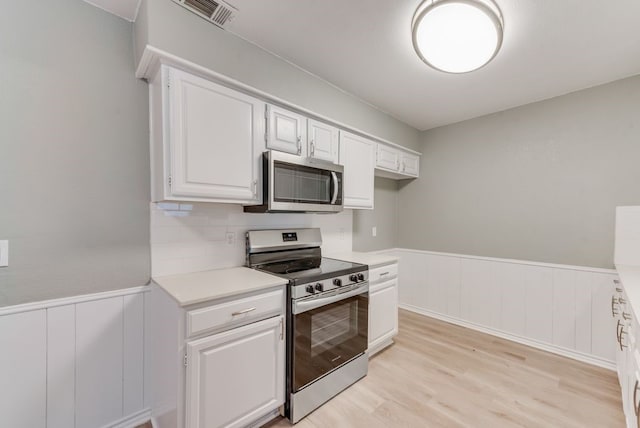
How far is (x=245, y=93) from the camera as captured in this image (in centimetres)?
190

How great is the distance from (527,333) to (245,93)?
3596 mm

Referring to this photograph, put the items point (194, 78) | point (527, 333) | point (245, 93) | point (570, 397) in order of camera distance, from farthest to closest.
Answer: point (527, 333) → point (570, 397) → point (245, 93) → point (194, 78)

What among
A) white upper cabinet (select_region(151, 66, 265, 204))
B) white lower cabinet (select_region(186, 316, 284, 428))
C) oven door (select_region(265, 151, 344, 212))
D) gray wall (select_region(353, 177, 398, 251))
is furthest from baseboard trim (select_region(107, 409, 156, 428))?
gray wall (select_region(353, 177, 398, 251))

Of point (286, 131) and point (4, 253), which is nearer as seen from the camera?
point (4, 253)

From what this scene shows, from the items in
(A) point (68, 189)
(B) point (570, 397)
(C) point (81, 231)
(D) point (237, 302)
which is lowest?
(B) point (570, 397)

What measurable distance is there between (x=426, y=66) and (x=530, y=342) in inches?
117

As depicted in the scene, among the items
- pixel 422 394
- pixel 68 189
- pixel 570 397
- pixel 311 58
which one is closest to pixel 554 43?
pixel 311 58

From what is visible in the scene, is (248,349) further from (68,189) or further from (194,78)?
(194,78)

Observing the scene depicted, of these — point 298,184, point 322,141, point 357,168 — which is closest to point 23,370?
point 298,184

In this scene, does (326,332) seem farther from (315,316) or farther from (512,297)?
(512,297)

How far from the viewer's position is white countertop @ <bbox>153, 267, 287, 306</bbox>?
141 cm

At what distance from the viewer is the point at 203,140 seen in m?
A: 1.68

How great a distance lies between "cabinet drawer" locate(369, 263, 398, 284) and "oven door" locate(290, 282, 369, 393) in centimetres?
17

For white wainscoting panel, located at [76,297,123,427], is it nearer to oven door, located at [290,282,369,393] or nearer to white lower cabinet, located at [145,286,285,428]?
white lower cabinet, located at [145,286,285,428]
